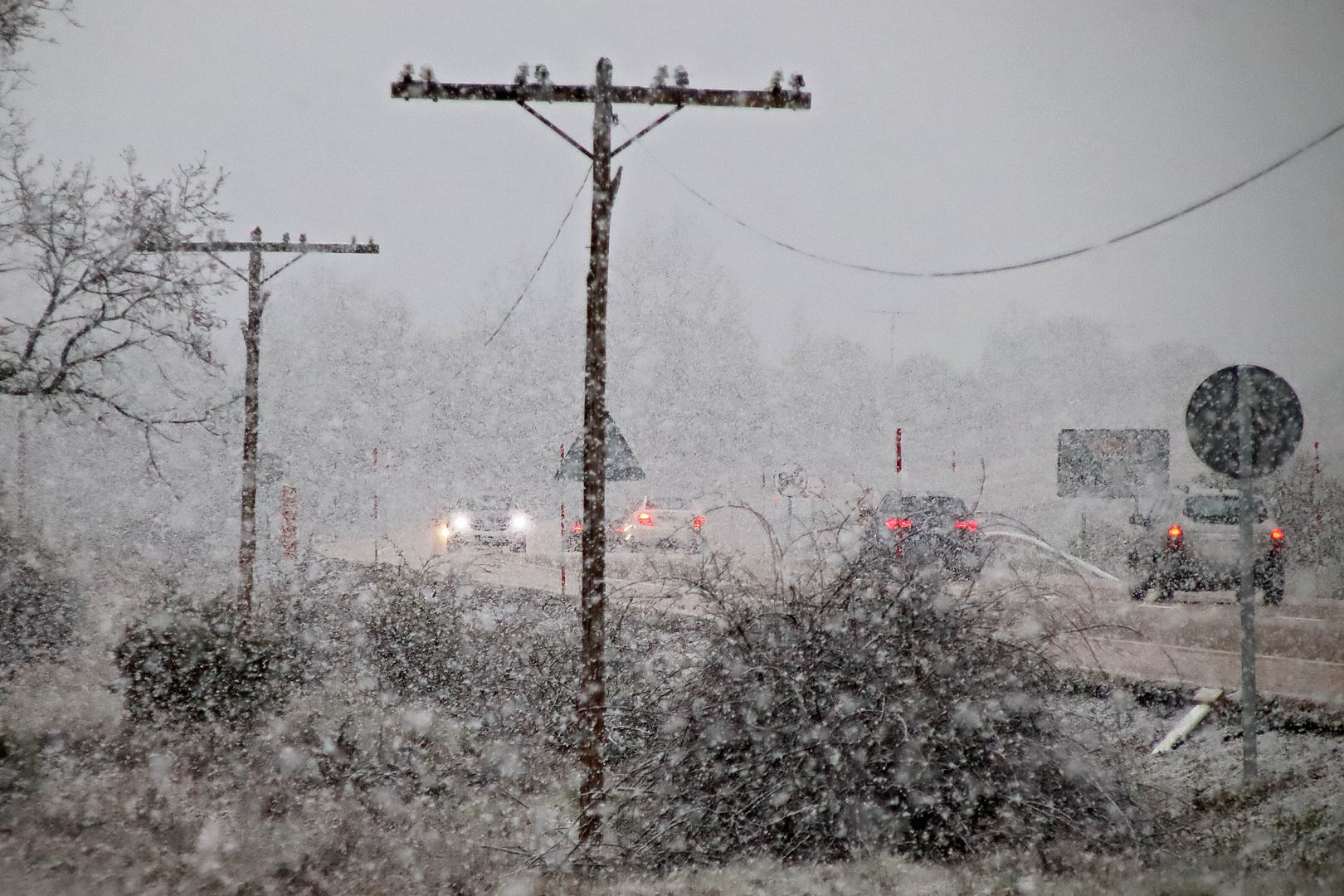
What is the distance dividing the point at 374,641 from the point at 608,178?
6019mm

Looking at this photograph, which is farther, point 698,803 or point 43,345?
point 43,345

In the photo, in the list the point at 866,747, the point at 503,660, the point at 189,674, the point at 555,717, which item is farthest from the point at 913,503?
the point at 189,674

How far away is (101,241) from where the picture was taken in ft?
30.2

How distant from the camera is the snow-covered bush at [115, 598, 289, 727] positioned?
8820mm

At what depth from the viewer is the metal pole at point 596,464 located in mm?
6484

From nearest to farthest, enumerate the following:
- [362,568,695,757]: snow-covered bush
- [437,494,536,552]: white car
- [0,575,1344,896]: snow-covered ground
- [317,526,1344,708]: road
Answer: [0,575,1344,896]: snow-covered ground, [317,526,1344,708]: road, [362,568,695,757]: snow-covered bush, [437,494,536,552]: white car

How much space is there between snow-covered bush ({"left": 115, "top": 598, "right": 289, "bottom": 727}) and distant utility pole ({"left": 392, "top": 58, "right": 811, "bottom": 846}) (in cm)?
426

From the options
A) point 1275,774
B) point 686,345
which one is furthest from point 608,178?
point 686,345

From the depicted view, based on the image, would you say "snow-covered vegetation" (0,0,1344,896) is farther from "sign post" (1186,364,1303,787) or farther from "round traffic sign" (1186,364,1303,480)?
"round traffic sign" (1186,364,1303,480)

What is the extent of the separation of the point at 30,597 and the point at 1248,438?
1341 centimetres

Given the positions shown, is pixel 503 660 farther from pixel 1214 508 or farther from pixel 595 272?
pixel 1214 508

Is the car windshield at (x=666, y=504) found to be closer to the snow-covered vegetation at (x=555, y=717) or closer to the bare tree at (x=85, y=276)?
the snow-covered vegetation at (x=555, y=717)

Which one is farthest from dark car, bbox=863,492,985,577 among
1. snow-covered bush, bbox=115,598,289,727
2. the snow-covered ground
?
snow-covered bush, bbox=115,598,289,727

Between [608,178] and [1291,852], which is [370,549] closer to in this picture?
[608,178]
